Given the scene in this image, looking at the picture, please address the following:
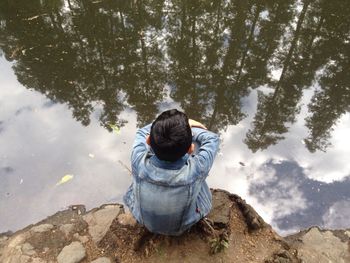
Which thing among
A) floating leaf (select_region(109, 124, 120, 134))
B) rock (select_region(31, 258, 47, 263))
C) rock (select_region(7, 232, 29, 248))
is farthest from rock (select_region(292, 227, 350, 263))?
floating leaf (select_region(109, 124, 120, 134))

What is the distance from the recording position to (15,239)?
15.2ft

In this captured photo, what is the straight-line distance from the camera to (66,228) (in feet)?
15.8

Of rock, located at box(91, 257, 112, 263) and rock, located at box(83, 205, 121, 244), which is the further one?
rock, located at box(83, 205, 121, 244)

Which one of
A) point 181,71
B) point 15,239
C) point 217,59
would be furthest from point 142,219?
point 217,59

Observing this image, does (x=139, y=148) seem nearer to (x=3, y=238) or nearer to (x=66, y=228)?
(x=66, y=228)

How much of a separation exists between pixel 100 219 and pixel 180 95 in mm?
3666

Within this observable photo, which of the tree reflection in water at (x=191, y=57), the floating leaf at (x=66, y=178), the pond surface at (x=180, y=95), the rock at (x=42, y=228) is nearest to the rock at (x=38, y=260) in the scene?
the rock at (x=42, y=228)

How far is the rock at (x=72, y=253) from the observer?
168 inches

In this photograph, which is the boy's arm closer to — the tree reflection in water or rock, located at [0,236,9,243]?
rock, located at [0,236,9,243]

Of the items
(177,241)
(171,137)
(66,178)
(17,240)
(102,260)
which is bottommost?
(66,178)

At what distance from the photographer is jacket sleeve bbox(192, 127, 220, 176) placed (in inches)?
125

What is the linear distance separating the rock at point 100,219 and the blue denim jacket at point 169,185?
138cm

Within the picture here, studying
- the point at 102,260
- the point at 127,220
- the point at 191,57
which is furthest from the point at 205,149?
the point at 191,57

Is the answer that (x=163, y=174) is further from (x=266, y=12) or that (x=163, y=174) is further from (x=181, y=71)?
(x=266, y=12)
